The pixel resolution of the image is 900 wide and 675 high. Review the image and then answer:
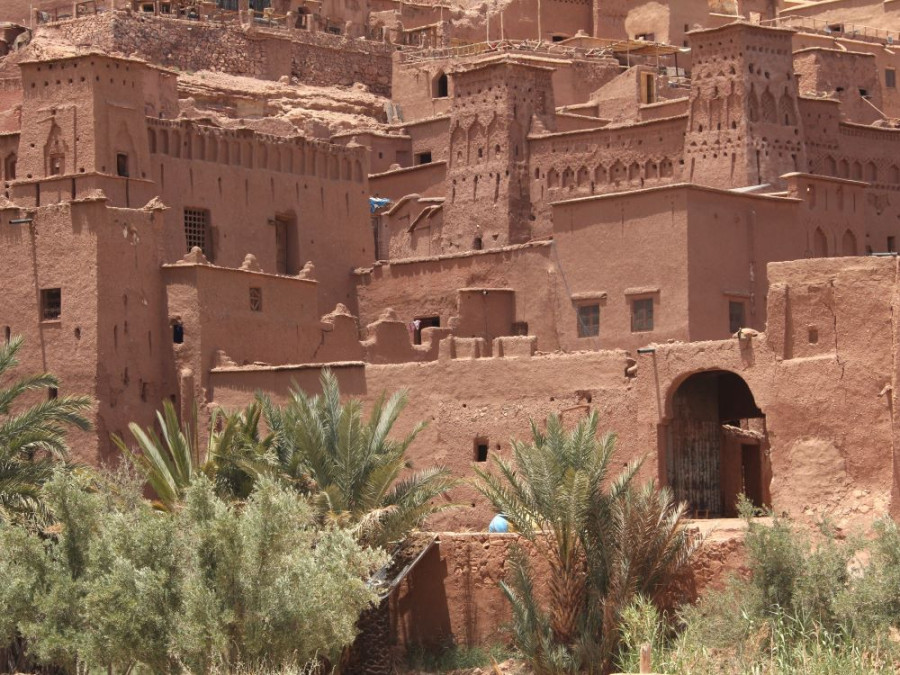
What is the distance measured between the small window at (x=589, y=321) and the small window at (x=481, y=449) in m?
4.78

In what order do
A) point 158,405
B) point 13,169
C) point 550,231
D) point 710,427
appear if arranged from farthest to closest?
1. point 550,231
2. point 13,169
3. point 158,405
4. point 710,427

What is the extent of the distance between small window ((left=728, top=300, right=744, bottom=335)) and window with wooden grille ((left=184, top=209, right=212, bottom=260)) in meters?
9.57

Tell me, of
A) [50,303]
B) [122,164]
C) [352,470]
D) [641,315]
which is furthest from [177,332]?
[352,470]

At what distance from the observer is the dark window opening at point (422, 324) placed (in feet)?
147

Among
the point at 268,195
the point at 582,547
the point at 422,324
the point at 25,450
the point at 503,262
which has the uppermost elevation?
the point at 268,195

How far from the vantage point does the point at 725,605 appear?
29906mm

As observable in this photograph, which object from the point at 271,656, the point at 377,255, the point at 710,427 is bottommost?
the point at 271,656

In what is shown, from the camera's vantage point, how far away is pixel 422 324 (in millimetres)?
45562

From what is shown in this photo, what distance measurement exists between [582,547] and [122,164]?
1506 centimetres

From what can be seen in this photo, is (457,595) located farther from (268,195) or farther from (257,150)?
(257,150)

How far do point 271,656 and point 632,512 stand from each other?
4965mm

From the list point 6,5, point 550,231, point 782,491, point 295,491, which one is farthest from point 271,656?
point 6,5

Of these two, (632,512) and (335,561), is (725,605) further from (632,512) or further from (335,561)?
(335,561)

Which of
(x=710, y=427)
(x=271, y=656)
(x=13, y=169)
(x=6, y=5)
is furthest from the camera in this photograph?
(x=6, y=5)
